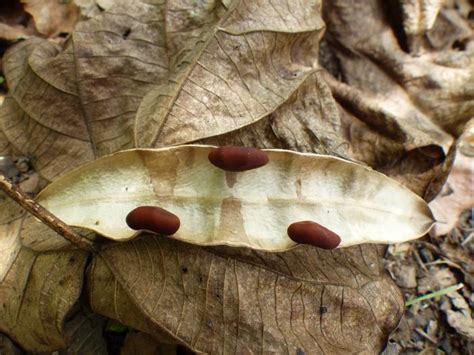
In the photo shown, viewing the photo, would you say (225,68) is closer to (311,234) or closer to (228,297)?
(311,234)

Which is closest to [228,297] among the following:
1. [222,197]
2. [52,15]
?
[222,197]

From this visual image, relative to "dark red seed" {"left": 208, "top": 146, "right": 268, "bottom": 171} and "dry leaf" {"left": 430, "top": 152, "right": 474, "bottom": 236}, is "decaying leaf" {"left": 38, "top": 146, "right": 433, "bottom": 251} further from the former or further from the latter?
"dry leaf" {"left": 430, "top": 152, "right": 474, "bottom": 236}

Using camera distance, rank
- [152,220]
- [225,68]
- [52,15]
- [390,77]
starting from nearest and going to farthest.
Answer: [152,220]
[225,68]
[52,15]
[390,77]

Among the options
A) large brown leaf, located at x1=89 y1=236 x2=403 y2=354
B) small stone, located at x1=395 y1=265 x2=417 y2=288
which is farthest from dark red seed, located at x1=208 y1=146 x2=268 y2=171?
small stone, located at x1=395 y1=265 x2=417 y2=288

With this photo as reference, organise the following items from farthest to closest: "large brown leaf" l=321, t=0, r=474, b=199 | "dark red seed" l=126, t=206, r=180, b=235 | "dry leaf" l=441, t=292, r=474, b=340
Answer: "large brown leaf" l=321, t=0, r=474, b=199 → "dry leaf" l=441, t=292, r=474, b=340 → "dark red seed" l=126, t=206, r=180, b=235

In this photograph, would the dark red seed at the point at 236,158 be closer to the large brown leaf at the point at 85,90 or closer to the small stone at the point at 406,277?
the large brown leaf at the point at 85,90
